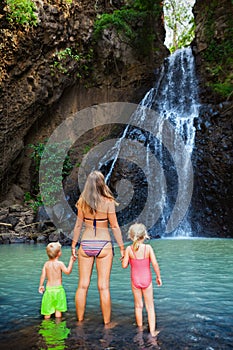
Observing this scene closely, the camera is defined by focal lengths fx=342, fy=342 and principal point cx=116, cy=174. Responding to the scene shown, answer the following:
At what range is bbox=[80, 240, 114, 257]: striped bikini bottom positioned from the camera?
11.2 ft

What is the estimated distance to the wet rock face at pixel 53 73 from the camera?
48.1ft

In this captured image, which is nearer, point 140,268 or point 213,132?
point 140,268

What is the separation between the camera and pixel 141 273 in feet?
10.8

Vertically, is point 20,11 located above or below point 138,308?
above

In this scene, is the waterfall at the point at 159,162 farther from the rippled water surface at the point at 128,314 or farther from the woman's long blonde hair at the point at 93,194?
the woman's long blonde hair at the point at 93,194

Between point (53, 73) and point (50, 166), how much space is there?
4471 mm

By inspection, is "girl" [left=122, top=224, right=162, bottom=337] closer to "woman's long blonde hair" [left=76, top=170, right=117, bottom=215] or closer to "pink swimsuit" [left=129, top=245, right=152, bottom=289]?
"pink swimsuit" [left=129, top=245, right=152, bottom=289]

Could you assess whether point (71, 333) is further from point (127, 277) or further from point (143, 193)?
point (143, 193)

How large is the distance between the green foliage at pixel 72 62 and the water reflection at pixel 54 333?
14.6 meters

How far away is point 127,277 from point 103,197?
303 cm

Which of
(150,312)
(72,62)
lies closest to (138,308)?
(150,312)

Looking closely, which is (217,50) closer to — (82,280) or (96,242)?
(96,242)

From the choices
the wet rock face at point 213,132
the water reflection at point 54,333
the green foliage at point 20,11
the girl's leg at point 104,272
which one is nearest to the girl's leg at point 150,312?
the girl's leg at point 104,272

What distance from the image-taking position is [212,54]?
18.1 m
